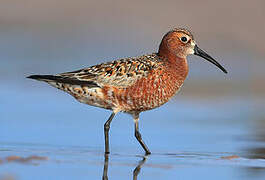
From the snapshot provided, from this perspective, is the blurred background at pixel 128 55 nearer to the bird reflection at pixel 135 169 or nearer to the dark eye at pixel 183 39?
the bird reflection at pixel 135 169

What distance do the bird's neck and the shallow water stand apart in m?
1.09

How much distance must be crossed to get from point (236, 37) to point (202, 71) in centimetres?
520

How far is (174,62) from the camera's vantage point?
38.5 ft

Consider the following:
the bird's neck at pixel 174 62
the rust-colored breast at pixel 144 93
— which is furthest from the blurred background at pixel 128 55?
the bird's neck at pixel 174 62

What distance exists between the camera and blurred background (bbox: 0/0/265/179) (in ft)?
36.2

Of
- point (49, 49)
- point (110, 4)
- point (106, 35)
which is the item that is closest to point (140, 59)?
point (49, 49)

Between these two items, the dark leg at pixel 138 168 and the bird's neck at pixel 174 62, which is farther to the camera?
the bird's neck at pixel 174 62

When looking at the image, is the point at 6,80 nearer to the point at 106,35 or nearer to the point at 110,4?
the point at 106,35

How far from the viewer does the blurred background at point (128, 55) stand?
36.2ft

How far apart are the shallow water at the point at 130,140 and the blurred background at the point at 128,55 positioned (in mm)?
17

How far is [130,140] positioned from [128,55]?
32.6 feet

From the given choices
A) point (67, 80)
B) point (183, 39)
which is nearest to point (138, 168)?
point (67, 80)

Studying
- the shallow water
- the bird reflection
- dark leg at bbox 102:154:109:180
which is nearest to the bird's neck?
the shallow water

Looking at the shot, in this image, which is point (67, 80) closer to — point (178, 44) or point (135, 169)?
point (178, 44)
